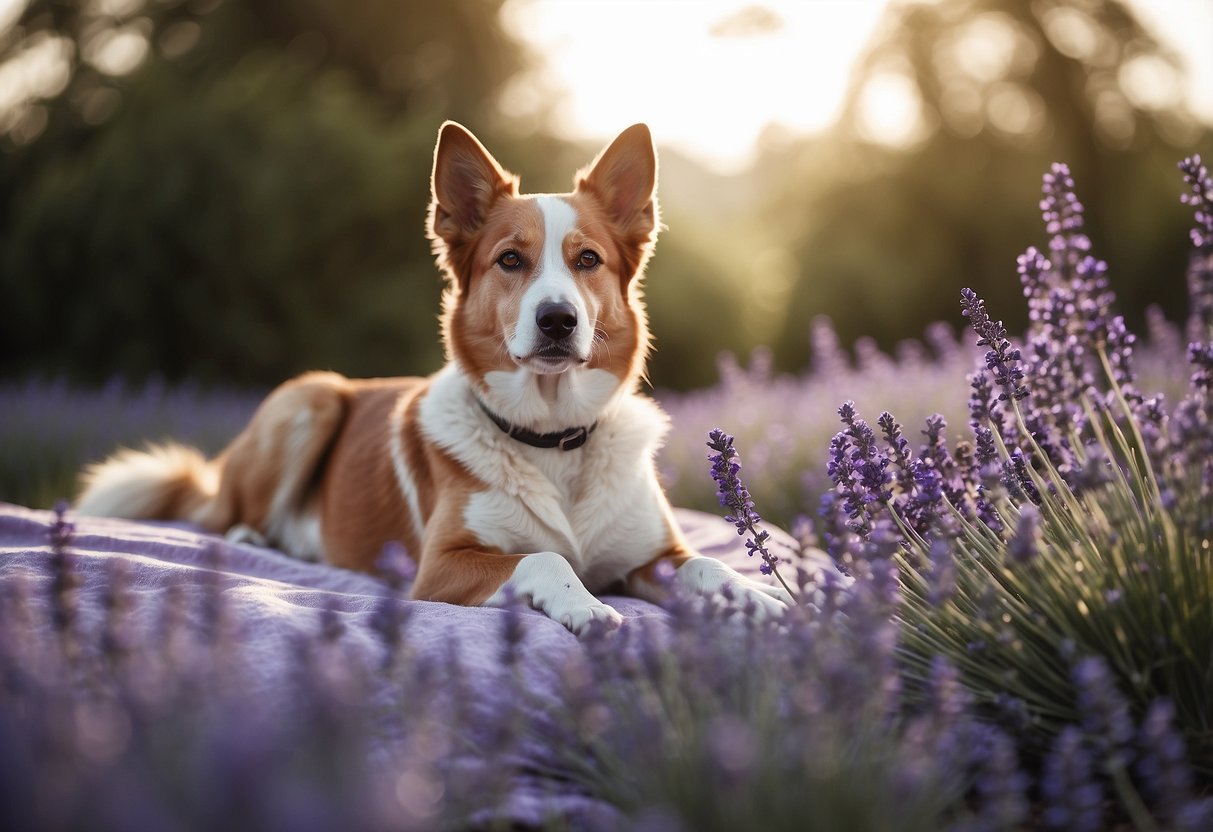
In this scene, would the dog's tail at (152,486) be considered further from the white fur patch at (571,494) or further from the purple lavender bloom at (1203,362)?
the purple lavender bloom at (1203,362)

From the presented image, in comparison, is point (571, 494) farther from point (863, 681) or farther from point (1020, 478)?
point (863, 681)

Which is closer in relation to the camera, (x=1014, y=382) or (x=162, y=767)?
(x=162, y=767)

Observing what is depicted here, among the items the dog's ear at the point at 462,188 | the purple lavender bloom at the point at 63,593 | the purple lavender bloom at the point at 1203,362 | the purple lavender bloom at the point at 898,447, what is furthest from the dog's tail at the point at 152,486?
the purple lavender bloom at the point at 1203,362

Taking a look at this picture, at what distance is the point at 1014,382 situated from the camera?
7.79 feet

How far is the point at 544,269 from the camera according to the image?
3.32 m

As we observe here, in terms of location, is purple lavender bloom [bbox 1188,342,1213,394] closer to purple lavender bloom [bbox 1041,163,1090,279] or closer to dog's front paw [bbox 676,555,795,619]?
purple lavender bloom [bbox 1041,163,1090,279]

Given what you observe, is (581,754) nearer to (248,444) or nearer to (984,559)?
(984,559)

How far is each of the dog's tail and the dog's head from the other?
216cm

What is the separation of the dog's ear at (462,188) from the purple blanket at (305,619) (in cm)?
133

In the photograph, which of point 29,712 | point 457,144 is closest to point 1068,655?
point 29,712

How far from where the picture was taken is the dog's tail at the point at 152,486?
16.1 ft

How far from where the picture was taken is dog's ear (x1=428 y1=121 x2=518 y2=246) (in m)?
3.51

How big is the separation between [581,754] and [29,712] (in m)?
0.94

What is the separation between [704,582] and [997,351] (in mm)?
1118
